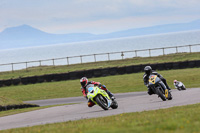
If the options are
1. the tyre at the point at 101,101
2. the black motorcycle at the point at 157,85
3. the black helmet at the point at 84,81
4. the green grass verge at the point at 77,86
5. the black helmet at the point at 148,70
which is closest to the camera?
the tyre at the point at 101,101

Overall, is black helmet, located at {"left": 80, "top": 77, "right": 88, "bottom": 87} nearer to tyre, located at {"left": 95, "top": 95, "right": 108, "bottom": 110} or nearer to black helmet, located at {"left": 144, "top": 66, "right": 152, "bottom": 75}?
tyre, located at {"left": 95, "top": 95, "right": 108, "bottom": 110}

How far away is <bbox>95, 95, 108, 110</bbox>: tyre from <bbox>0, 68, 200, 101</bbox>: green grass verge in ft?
41.4

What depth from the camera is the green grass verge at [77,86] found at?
30.0 metres

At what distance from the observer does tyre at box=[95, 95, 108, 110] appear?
49.3 feet

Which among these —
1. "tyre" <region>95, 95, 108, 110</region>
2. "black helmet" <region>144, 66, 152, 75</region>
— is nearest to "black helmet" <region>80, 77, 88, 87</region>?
"tyre" <region>95, 95, 108, 110</region>

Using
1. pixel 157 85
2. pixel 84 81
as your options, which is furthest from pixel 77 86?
pixel 84 81

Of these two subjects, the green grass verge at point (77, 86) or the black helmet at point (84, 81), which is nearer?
the black helmet at point (84, 81)

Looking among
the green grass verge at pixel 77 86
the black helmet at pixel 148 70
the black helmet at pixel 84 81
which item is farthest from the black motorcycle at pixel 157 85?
the green grass verge at pixel 77 86

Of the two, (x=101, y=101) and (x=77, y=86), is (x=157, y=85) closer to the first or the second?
(x=101, y=101)

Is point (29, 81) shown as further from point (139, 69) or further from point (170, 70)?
point (170, 70)

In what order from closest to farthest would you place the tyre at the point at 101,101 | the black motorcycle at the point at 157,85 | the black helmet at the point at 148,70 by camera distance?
1. the tyre at the point at 101,101
2. the black motorcycle at the point at 157,85
3. the black helmet at the point at 148,70

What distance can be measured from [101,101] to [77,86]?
59.8 ft

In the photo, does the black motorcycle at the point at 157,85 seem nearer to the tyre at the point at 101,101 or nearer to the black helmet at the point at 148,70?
the black helmet at the point at 148,70

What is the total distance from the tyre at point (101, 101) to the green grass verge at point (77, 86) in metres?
12.6
